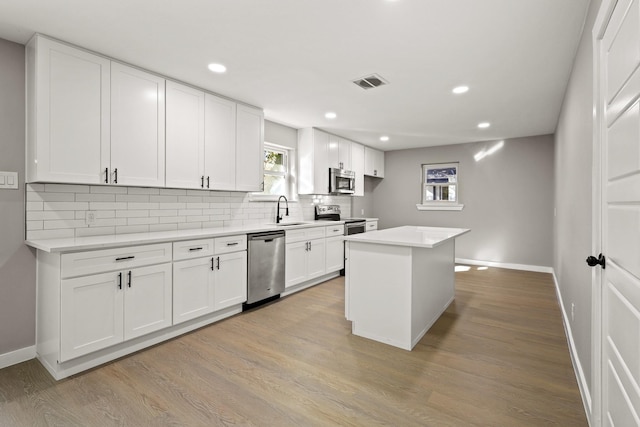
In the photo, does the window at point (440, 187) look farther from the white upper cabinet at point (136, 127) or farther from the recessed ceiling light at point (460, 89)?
the white upper cabinet at point (136, 127)

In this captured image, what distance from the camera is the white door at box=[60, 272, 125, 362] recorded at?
2.14m

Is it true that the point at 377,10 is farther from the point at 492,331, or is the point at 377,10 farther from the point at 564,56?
the point at 492,331

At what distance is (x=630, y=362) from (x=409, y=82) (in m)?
2.79

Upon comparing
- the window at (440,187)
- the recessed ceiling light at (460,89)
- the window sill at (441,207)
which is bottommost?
the window sill at (441,207)

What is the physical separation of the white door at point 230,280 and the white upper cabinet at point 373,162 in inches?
150

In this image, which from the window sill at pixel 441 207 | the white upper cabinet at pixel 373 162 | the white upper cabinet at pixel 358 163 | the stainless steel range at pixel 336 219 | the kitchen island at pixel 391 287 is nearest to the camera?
the kitchen island at pixel 391 287

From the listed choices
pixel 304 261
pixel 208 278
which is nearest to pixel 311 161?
pixel 304 261

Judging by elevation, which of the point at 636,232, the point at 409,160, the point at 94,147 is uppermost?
the point at 409,160

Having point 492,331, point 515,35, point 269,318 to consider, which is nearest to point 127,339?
point 269,318

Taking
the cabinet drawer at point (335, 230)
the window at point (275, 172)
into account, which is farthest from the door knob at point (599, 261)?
the window at point (275, 172)

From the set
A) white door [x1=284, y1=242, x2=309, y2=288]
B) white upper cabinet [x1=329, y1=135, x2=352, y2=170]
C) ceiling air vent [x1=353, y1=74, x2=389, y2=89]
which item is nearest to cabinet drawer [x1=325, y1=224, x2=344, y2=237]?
white door [x1=284, y1=242, x2=309, y2=288]

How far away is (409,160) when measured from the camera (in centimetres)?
684

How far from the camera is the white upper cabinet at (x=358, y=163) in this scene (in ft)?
19.9

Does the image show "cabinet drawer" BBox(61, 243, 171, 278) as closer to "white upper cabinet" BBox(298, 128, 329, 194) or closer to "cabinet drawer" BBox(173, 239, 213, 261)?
"cabinet drawer" BBox(173, 239, 213, 261)
